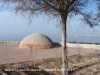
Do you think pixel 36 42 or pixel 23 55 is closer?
pixel 23 55

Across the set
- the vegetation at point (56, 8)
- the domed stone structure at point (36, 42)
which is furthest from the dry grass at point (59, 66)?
the domed stone structure at point (36, 42)

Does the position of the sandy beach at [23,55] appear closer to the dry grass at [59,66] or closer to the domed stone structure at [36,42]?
the dry grass at [59,66]

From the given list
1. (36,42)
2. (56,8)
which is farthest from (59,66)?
(36,42)

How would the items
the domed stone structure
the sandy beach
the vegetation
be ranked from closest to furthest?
1. the vegetation
2. the sandy beach
3. the domed stone structure

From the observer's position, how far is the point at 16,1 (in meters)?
7.18

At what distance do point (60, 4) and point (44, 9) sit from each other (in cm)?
58

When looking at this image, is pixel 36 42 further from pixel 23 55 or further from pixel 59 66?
pixel 59 66

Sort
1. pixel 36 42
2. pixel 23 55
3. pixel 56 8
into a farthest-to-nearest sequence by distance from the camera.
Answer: pixel 36 42 < pixel 23 55 < pixel 56 8

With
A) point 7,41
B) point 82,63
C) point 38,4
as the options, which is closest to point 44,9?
point 38,4

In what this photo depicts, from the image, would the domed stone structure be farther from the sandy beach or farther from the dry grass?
the dry grass

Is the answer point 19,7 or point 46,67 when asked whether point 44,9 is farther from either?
point 46,67

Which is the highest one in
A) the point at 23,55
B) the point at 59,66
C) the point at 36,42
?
the point at 36,42

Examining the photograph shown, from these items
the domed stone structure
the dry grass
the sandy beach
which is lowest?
the dry grass

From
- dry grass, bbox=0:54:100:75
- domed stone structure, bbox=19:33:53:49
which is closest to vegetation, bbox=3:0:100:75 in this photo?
dry grass, bbox=0:54:100:75
